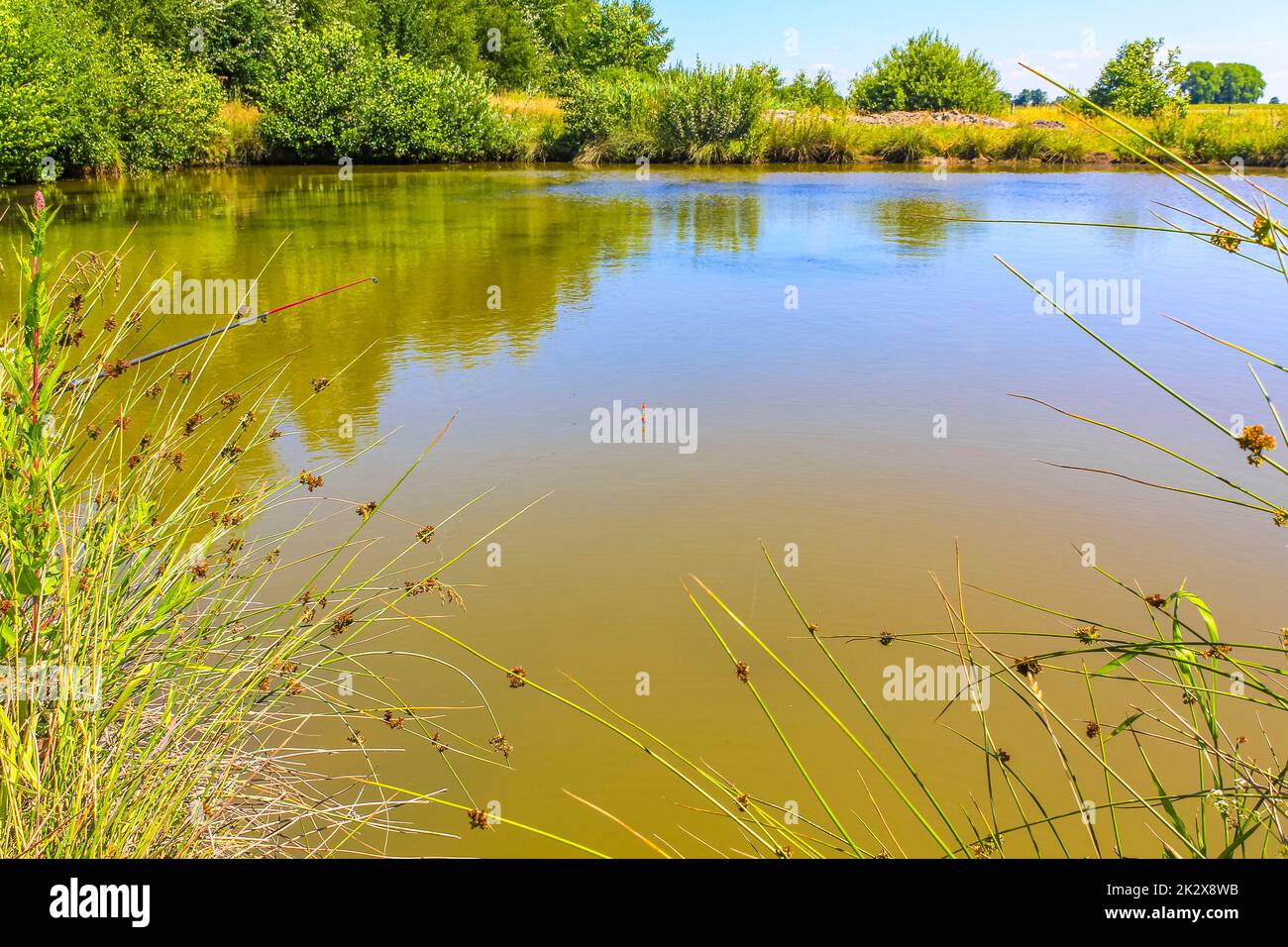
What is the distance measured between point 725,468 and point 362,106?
67.9 feet

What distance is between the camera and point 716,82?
2295 centimetres

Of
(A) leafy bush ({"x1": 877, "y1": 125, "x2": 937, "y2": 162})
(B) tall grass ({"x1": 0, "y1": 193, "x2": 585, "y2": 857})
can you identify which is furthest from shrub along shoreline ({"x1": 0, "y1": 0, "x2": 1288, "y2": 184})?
(B) tall grass ({"x1": 0, "y1": 193, "x2": 585, "y2": 857})

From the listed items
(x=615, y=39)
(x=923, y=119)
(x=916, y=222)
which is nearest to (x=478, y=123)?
(x=923, y=119)

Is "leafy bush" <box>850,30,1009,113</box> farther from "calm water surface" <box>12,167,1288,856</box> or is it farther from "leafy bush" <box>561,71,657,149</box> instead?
"calm water surface" <box>12,167,1288,856</box>

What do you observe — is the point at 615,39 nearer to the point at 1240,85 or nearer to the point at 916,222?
the point at 916,222

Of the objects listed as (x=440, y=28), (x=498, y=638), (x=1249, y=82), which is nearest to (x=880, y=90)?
(x=440, y=28)

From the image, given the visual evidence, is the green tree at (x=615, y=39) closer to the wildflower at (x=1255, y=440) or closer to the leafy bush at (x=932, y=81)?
the leafy bush at (x=932, y=81)

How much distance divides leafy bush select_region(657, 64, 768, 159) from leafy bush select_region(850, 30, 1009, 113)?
9168 millimetres

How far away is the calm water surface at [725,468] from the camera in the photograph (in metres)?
2.60

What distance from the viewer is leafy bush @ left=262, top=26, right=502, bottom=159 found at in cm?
2197

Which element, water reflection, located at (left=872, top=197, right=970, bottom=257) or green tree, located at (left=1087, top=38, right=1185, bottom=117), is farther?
green tree, located at (left=1087, top=38, right=1185, bottom=117)

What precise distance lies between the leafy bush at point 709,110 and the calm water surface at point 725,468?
1395 cm

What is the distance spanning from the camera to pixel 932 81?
100 feet

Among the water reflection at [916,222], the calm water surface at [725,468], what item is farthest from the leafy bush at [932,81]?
the calm water surface at [725,468]
